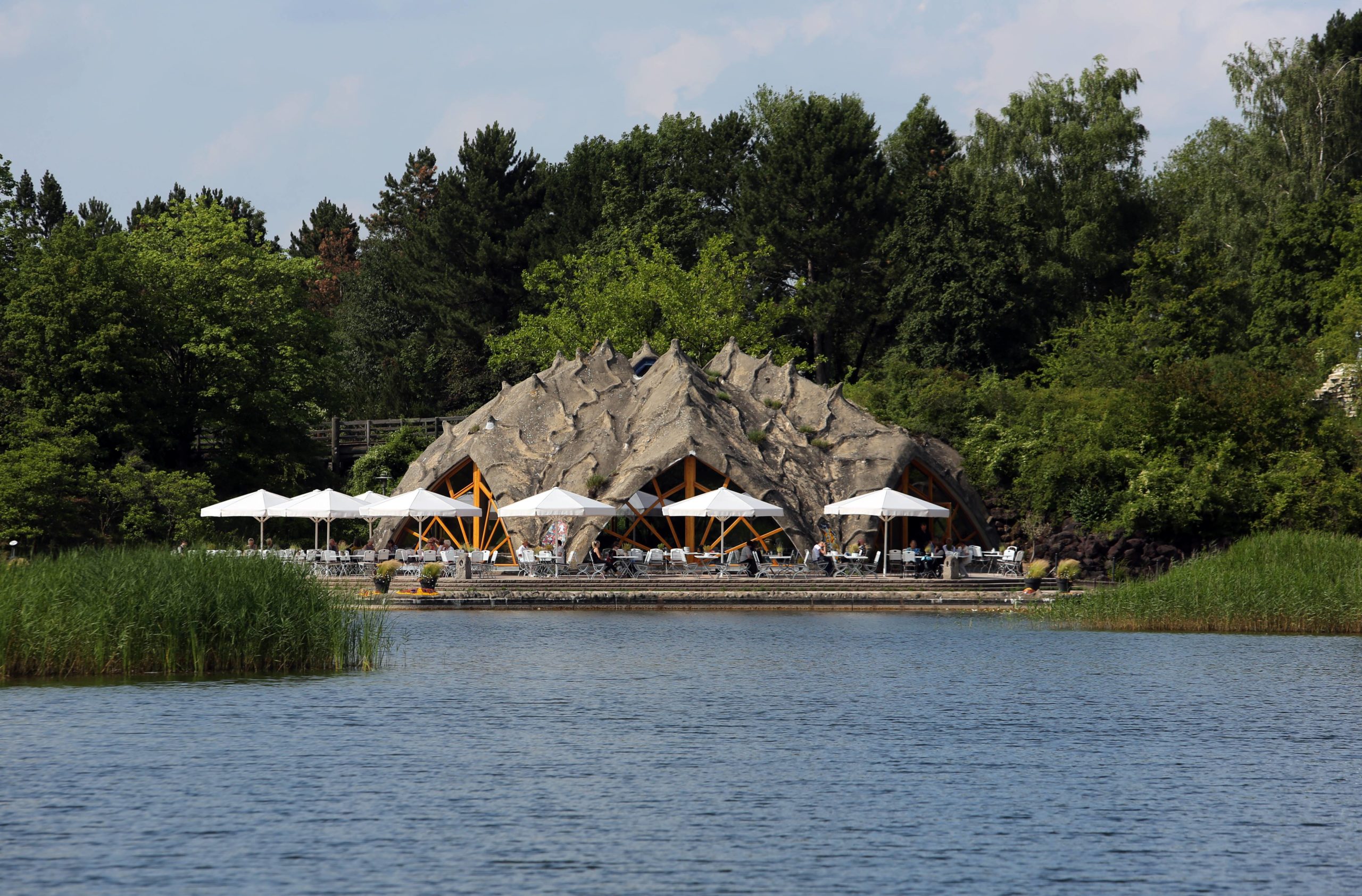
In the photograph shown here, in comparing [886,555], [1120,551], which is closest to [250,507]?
A: [886,555]

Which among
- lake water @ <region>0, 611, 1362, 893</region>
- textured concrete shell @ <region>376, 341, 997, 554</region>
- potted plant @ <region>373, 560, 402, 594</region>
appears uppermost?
textured concrete shell @ <region>376, 341, 997, 554</region>

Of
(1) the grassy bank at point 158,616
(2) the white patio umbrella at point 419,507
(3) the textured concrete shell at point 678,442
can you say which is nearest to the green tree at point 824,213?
(3) the textured concrete shell at point 678,442

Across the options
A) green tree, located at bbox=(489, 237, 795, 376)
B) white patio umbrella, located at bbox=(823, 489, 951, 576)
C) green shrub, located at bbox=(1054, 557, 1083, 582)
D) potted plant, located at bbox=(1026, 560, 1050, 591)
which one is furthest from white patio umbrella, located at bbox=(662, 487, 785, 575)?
green tree, located at bbox=(489, 237, 795, 376)

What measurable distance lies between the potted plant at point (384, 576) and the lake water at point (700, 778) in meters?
11.3

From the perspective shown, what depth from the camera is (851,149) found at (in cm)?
6644

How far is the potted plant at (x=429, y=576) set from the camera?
37.3m

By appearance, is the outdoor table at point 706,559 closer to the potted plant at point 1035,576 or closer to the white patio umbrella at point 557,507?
the white patio umbrella at point 557,507

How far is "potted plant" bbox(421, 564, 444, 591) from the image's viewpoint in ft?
122

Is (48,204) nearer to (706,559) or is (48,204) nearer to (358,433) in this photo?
(358,433)

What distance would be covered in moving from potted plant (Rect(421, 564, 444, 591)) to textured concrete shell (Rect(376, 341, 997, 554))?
564cm

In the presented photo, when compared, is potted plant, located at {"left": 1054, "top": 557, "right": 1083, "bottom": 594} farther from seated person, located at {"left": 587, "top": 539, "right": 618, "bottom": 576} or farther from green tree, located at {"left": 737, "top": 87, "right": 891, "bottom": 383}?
green tree, located at {"left": 737, "top": 87, "right": 891, "bottom": 383}

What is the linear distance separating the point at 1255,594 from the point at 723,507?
1474 cm

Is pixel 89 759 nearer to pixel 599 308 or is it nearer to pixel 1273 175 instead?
pixel 599 308

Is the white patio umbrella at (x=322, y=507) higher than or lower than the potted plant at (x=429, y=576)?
higher
